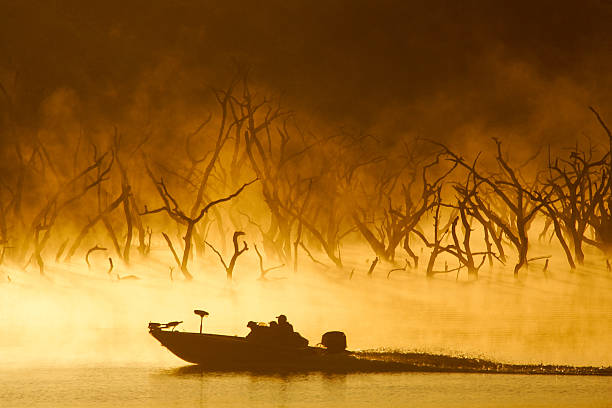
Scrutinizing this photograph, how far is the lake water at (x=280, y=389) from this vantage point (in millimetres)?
21578

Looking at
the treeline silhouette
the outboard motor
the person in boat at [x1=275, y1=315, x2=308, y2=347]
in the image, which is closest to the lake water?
the outboard motor

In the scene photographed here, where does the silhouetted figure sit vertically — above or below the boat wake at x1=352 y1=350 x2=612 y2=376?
above

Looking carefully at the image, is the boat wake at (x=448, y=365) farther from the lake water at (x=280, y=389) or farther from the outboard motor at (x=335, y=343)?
the outboard motor at (x=335, y=343)

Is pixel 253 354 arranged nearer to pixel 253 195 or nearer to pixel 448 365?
pixel 448 365

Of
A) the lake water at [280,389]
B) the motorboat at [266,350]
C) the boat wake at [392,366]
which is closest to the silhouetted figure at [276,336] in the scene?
the motorboat at [266,350]

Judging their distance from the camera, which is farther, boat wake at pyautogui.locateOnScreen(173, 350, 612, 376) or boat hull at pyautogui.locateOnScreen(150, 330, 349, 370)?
boat hull at pyautogui.locateOnScreen(150, 330, 349, 370)

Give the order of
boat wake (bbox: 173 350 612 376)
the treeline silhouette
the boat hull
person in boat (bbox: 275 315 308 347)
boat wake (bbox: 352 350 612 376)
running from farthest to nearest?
1. the treeline silhouette
2. person in boat (bbox: 275 315 308 347)
3. the boat hull
4. boat wake (bbox: 173 350 612 376)
5. boat wake (bbox: 352 350 612 376)

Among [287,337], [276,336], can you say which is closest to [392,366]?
[287,337]

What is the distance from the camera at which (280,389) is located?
2339cm

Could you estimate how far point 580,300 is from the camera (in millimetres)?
35531

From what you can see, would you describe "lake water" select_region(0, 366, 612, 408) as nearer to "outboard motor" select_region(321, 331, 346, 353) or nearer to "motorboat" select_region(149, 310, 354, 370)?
"motorboat" select_region(149, 310, 354, 370)

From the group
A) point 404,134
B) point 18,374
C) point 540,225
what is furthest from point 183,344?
point 540,225

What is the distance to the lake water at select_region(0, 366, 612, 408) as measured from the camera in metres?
21.6

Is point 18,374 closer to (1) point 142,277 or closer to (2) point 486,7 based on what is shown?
(1) point 142,277
